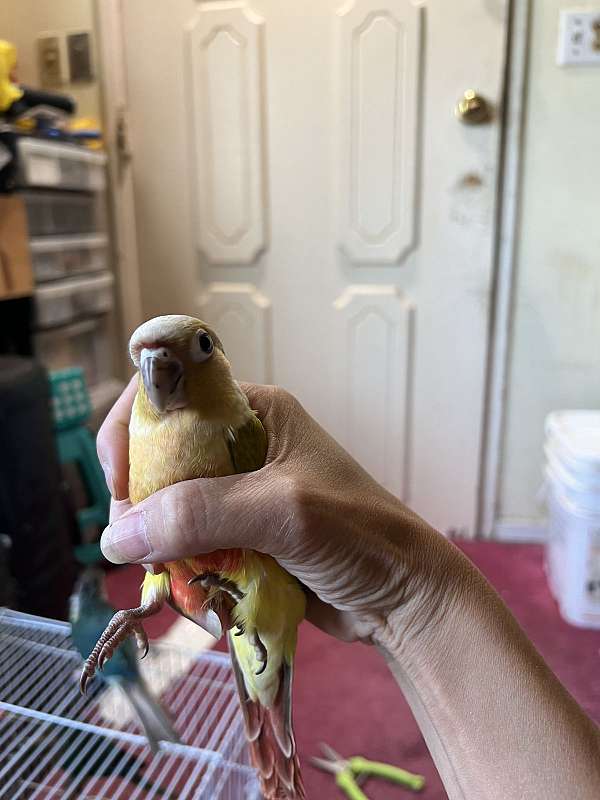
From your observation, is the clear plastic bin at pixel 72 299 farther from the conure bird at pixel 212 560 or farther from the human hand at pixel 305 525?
the conure bird at pixel 212 560

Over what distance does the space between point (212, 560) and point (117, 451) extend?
0.16 meters

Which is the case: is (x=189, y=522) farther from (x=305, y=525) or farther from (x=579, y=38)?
(x=579, y=38)

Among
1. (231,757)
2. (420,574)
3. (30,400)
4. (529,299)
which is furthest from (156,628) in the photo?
(529,299)

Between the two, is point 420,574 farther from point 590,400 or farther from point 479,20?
point 479,20

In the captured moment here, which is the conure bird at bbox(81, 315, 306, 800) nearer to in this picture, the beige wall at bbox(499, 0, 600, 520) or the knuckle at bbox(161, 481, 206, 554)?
the knuckle at bbox(161, 481, 206, 554)

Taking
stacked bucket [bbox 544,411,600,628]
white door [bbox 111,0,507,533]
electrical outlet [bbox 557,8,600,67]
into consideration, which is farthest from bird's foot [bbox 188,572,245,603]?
electrical outlet [bbox 557,8,600,67]

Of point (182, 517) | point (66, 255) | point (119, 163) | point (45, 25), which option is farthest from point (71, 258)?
point (182, 517)

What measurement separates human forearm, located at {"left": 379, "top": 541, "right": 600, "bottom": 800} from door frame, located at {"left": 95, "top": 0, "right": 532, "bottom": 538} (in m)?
1.27

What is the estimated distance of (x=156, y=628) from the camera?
142cm

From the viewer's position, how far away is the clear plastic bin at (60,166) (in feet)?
4.96

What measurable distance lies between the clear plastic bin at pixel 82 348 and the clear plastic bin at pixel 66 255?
144mm

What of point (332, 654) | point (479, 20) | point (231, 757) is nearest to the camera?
point (231, 757)

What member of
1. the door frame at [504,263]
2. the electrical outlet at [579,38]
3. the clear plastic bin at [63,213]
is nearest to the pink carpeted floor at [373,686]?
the door frame at [504,263]

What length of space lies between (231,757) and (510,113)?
1.54 metres
